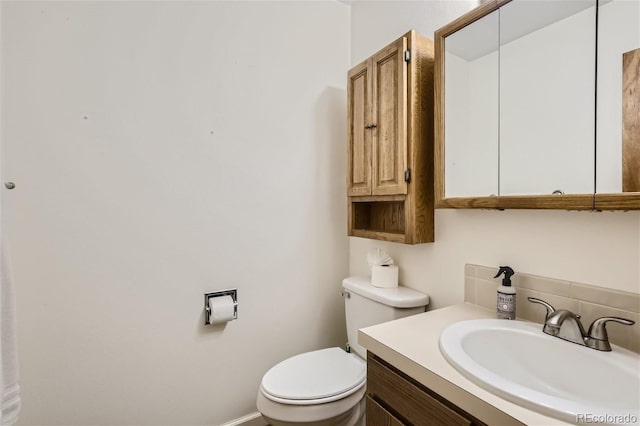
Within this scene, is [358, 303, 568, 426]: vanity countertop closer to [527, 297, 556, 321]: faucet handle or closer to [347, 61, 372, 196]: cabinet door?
[527, 297, 556, 321]: faucet handle

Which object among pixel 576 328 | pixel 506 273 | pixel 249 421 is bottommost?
pixel 249 421

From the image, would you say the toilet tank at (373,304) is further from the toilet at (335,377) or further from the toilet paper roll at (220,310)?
the toilet paper roll at (220,310)

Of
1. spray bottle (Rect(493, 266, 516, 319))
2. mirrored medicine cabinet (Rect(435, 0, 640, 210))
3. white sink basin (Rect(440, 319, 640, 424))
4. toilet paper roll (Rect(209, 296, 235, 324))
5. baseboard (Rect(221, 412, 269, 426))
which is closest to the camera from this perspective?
white sink basin (Rect(440, 319, 640, 424))

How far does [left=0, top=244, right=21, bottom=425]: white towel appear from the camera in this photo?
0.70 m

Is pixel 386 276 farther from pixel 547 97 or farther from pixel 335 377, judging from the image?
pixel 547 97

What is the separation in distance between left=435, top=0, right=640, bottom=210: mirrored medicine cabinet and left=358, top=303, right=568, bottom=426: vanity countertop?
411 millimetres

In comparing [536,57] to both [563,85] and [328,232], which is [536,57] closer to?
[563,85]

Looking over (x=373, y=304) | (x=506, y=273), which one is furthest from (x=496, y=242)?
(x=373, y=304)

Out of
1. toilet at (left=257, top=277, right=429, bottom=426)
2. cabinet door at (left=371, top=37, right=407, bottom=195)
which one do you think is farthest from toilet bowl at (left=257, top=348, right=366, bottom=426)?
cabinet door at (left=371, top=37, right=407, bottom=195)

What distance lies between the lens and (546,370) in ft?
2.89

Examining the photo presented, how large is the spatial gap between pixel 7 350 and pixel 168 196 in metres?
0.82

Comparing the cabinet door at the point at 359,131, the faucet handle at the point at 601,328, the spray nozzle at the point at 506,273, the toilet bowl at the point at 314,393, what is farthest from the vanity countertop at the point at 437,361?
the cabinet door at the point at 359,131

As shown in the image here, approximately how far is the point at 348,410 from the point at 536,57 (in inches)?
55.7

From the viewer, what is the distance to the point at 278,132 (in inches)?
66.9
